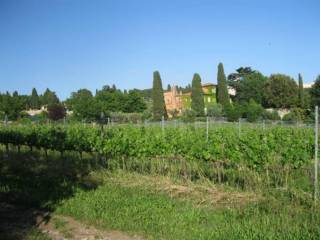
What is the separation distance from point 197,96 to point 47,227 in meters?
60.1

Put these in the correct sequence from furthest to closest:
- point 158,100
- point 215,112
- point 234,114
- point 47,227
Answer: point 158,100, point 215,112, point 234,114, point 47,227

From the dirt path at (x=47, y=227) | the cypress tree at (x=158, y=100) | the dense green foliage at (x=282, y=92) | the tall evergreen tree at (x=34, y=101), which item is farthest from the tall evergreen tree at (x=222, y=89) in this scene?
the tall evergreen tree at (x=34, y=101)

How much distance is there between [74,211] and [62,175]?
13.2ft

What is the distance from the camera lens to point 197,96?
217 feet

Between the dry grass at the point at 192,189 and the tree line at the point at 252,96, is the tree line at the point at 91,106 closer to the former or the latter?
the tree line at the point at 252,96

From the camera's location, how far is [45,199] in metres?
8.40

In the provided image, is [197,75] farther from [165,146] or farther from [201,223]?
[201,223]

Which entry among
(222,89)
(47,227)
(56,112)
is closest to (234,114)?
(222,89)

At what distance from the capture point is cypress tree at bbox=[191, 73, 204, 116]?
6481 centimetres

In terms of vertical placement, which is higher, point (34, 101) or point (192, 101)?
point (34, 101)

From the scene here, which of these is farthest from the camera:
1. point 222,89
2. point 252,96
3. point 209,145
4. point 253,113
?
point 252,96

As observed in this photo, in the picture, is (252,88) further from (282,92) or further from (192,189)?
(192,189)

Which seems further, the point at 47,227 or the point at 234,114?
the point at 234,114

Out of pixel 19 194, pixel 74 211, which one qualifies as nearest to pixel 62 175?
pixel 19 194
